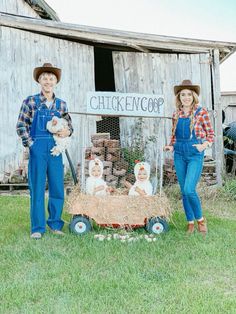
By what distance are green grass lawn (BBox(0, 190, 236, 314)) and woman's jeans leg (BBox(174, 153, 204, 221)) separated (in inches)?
11.5

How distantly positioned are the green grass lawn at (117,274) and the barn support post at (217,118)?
318 cm

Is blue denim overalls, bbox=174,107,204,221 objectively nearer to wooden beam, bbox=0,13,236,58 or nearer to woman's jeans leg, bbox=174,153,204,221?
woman's jeans leg, bbox=174,153,204,221

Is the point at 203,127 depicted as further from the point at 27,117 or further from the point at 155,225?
the point at 27,117

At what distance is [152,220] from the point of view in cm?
528

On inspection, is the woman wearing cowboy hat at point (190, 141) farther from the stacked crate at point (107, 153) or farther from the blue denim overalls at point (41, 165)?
the stacked crate at point (107, 153)

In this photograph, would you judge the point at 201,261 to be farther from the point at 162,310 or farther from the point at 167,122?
the point at 167,122

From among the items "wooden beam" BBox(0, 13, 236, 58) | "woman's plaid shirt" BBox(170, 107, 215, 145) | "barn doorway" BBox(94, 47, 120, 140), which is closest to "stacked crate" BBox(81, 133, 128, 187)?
"wooden beam" BBox(0, 13, 236, 58)

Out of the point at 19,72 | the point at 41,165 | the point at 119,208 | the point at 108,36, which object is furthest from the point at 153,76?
the point at 41,165

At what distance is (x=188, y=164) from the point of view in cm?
527

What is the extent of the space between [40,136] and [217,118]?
15.0 ft

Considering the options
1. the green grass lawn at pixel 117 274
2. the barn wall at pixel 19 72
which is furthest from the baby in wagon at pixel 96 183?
the barn wall at pixel 19 72

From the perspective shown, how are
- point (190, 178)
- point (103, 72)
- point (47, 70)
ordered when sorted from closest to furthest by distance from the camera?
point (47, 70) < point (190, 178) < point (103, 72)

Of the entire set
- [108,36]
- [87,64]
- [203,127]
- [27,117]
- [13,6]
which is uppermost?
[13,6]

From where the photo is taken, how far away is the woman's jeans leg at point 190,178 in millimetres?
5176
